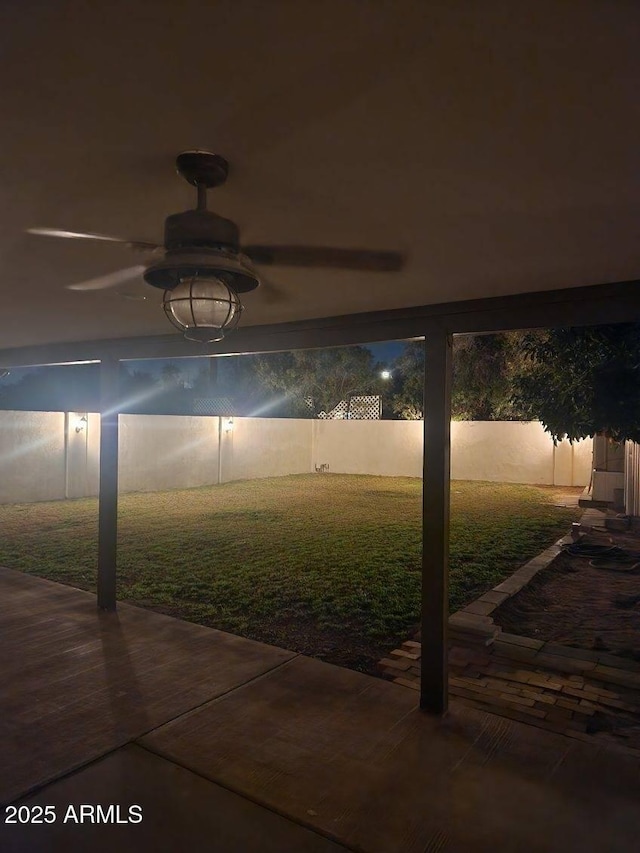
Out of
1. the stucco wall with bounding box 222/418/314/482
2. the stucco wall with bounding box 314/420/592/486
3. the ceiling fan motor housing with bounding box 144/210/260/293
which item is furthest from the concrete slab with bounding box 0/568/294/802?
the stucco wall with bounding box 314/420/592/486

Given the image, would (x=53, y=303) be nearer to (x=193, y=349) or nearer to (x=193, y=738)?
(x=193, y=349)

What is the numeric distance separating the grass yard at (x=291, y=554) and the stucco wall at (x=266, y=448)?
2486 millimetres

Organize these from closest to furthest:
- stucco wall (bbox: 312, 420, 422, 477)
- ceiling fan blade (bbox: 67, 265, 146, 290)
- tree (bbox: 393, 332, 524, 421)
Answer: ceiling fan blade (bbox: 67, 265, 146, 290), tree (bbox: 393, 332, 524, 421), stucco wall (bbox: 312, 420, 422, 477)

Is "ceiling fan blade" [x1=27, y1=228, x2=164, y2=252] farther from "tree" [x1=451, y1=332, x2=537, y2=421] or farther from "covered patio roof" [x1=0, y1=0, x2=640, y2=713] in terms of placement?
"tree" [x1=451, y1=332, x2=537, y2=421]

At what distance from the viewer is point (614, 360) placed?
14.0 ft

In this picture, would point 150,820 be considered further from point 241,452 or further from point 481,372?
point 481,372

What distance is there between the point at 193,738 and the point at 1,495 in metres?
8.35

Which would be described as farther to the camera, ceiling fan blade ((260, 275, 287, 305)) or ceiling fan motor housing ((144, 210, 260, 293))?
ceiling fan blade ((260, 275, 287, 305))

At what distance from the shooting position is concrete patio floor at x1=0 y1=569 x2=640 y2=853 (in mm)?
2014

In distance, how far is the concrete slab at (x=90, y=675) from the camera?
8.27 ft

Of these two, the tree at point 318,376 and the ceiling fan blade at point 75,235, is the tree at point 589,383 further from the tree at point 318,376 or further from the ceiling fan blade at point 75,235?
the tree at point 318,376

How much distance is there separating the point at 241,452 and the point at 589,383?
10007 mm

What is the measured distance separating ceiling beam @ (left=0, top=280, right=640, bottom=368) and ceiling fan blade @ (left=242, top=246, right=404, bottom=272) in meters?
0.72

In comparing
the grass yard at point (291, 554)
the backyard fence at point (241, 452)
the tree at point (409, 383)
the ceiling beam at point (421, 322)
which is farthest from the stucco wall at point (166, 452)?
the ceiling beam at point (421, 322)
